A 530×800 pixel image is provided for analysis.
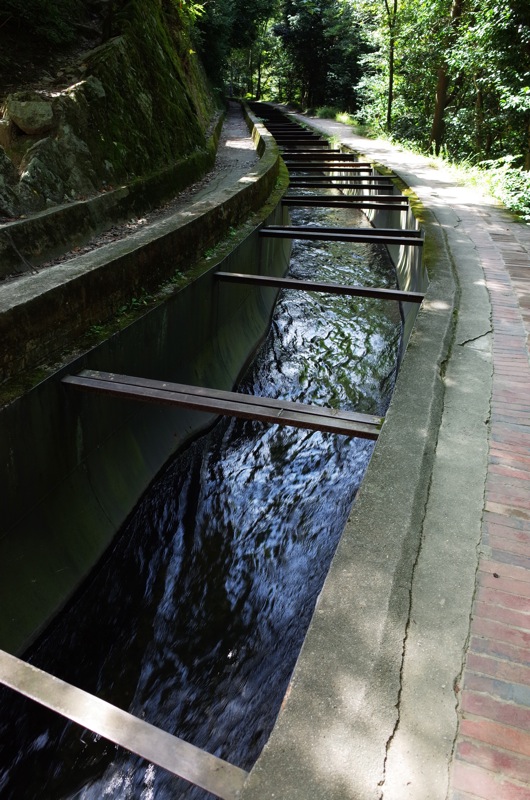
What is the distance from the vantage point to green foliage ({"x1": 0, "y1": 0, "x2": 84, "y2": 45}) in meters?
7.39

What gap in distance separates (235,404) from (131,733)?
2.29 metres

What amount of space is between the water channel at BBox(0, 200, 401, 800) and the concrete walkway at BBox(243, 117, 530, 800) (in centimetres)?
153

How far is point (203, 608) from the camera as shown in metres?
3.90

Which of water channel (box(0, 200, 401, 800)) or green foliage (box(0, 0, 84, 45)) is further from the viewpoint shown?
green foliage (box(0, 0, 84, 45))

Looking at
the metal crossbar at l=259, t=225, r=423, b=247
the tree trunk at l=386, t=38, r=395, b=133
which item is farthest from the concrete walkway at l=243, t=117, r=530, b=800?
the tree trunk at l=386, t=38, r=395, b=133

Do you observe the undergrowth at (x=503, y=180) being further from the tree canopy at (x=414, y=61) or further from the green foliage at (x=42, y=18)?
the green foliage at (x=42, y=18)

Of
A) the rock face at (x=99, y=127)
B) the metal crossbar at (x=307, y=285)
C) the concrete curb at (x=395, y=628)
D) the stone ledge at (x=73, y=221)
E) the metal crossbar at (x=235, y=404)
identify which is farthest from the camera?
the rock face at (x=99, y=127)

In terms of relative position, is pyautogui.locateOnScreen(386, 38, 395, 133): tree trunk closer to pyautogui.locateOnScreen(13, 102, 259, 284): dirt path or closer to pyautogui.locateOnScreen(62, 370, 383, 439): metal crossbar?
pyautogui.locateOnScreen(13, 102, 259, 284): dirt path

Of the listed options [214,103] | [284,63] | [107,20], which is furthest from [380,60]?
[107,20]

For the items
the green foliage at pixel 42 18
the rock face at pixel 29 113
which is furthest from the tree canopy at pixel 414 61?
the rock face at pixel 29 113

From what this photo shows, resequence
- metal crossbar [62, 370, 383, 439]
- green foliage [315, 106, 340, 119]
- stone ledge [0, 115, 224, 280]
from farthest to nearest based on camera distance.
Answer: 1. green foliage [315, 106, 340, 119]
2. stone ledge [0, 115, 224, 280]
3. metal crossbar [62, 370, 383, 439]

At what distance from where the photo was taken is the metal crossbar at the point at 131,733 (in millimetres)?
1638

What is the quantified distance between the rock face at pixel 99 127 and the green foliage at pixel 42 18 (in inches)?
28.2

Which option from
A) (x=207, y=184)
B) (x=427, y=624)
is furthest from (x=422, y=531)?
(x=207, y=184)
